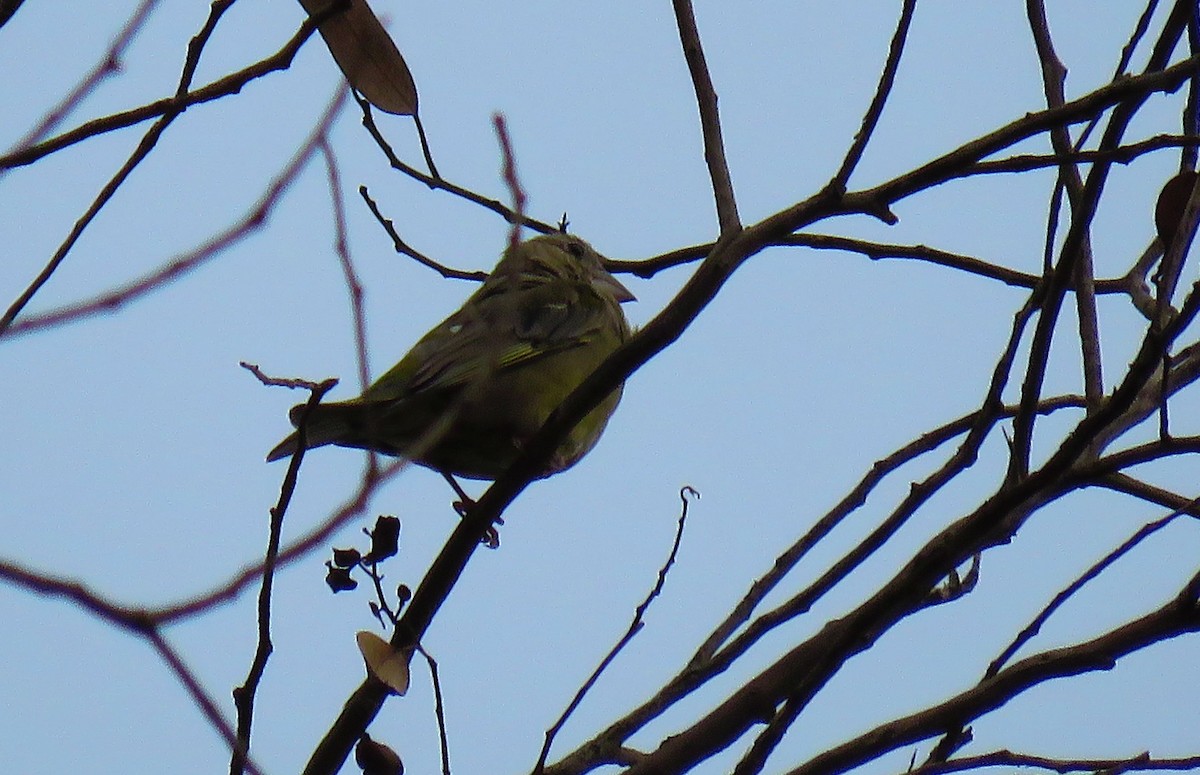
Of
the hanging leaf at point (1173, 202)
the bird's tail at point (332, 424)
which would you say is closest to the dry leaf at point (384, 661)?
the hanging leaf at point (1173, 202)

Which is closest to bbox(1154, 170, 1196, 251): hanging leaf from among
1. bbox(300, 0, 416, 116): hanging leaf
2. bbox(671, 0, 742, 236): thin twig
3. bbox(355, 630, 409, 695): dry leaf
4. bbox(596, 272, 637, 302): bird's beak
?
bbox(671, 0, 742, 236): thin twig

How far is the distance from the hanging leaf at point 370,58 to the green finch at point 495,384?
1546 millimetres

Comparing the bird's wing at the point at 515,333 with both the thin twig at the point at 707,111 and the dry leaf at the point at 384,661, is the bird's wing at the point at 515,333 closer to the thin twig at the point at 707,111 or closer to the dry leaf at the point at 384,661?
the thin twig at the point at 707,111

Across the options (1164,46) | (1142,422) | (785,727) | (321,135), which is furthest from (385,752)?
(1164,46)

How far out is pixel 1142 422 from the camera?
113 inches

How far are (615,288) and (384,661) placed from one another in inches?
158

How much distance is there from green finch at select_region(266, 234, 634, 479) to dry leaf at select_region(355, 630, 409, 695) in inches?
68.3

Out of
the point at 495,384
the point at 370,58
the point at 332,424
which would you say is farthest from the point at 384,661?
the point at 495,384

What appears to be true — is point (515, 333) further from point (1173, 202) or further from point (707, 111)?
point (1173, 202)

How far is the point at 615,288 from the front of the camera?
6.31 metres

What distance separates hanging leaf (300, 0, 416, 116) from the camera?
8.23 feet

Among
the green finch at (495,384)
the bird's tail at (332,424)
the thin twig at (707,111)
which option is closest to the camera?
the thin twig at (707,111)

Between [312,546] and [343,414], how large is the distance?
2843 mm

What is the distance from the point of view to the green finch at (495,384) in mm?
4586
